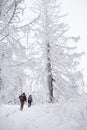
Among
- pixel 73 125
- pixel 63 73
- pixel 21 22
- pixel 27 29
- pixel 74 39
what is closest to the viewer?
pixel 73 125

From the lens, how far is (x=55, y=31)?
1382cm

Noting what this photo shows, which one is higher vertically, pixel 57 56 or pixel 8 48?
pixel 8 48

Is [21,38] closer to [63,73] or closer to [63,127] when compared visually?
[63,127]

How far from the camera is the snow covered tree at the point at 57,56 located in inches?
517

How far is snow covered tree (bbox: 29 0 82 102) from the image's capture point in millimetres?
13141

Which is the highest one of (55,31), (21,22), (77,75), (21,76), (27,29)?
(55,31)

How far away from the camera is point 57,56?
12945mm

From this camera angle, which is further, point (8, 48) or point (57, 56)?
point (57, 56)

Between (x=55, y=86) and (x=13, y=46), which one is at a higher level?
(x=13, y=46)

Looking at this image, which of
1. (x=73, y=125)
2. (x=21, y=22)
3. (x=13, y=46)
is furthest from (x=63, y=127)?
(x=21, y=22)

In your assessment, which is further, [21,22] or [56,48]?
[56,48]

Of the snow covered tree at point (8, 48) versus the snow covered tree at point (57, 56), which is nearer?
the snow covered tree at point (8, 48)

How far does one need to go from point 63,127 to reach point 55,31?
11.4m

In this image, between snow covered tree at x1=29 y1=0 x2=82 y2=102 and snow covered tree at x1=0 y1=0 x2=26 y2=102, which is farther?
snow covered tree at x1=29 y1=0 x2=82 y2=102
